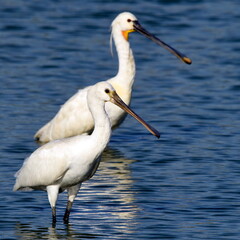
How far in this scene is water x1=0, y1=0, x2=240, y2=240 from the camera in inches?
414

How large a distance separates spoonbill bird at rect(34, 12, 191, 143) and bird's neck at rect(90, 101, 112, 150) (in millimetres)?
3082

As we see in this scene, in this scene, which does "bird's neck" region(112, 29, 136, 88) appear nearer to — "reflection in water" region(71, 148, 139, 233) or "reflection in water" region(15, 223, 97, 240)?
"reflection in water" region(71, 148, 139, 233)

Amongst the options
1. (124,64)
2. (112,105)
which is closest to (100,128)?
(112,105)

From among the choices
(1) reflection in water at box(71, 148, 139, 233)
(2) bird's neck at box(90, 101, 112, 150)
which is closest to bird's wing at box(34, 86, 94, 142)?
(1) reflection in water at box(71, 148, 139, 233)

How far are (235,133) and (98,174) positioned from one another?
2873 millimetres

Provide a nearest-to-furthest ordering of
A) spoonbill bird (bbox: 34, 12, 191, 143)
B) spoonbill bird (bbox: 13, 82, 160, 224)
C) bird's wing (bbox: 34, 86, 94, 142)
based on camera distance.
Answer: spoonbill bird (bbox: 13, 82, 160, 224)
spoonbill bird (bbox: 34, 12, 191, 143)
bird's wing (bbox: 34, 86, 94, 142)

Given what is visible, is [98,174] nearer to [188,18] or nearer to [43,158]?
[43,158]

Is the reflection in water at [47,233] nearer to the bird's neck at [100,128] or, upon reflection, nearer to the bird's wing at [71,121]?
the bird's neck at [100,128]

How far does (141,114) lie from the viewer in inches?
614


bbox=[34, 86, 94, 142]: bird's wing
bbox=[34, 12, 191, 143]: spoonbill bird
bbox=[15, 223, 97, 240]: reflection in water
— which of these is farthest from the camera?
bbox=[34, 86, 94, 142]: bird's wing

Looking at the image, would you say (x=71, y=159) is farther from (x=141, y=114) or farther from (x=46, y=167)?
(x=141, y=114)

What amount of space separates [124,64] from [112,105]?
0.70 m

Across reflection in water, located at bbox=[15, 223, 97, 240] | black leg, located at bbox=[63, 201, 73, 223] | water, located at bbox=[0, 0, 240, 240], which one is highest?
black leg, located at bbox=[63, 201, 73, 223]

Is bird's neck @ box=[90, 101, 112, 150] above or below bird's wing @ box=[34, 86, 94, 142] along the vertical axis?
above
